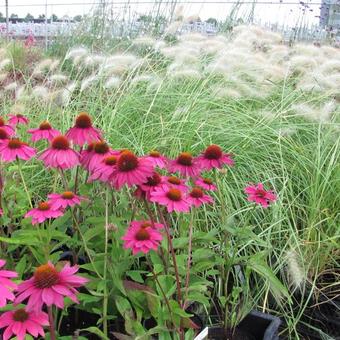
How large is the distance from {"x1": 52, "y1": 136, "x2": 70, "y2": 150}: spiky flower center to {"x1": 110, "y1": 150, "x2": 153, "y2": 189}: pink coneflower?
0.61 feet

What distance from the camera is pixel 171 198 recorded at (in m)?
0.99

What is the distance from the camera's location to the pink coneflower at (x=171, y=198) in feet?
3.20

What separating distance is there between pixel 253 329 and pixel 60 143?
785mm

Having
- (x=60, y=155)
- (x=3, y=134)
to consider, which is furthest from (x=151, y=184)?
(x=3, y=134)

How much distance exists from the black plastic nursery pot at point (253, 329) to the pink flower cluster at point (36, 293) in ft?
2.25

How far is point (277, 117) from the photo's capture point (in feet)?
7.48

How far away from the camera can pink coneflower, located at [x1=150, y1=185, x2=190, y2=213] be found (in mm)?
976

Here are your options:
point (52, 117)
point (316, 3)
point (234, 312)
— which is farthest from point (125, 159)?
point (316, 3)

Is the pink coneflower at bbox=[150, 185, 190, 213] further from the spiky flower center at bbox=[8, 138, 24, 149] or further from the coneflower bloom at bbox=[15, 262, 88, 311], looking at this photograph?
the spiky flower center at bbox=[8, 138, 24, 149]

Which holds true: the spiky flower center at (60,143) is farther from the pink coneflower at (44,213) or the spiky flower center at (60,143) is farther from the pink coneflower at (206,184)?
the pink coneflower at (206,184)

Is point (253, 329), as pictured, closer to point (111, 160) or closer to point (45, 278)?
point (111, 160)

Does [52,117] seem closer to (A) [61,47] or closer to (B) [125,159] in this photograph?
(B) [125,159]

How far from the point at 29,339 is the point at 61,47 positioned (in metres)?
4.14

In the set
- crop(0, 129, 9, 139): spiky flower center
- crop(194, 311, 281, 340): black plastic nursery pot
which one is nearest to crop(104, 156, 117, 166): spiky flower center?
crop(0, 129, 9, 139): spiky flower center
